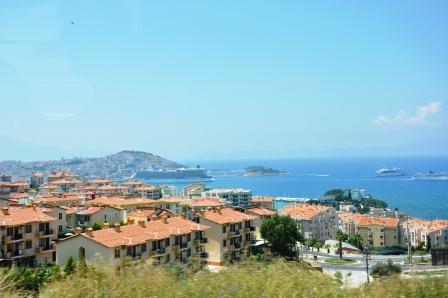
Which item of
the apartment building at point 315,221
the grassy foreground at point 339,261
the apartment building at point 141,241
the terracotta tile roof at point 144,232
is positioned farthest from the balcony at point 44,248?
the apartment building at point 315,221

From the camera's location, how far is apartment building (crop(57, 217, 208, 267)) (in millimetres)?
18172

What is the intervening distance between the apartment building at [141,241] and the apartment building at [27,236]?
7.96 feet

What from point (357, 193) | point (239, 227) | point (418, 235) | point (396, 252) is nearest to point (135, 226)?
point (239, 227)

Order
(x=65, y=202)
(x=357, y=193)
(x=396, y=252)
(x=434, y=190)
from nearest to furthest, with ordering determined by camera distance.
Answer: (x=65, y=202)
(x=396, y=252)
(x=357, y=193)
(x=434, y=190)

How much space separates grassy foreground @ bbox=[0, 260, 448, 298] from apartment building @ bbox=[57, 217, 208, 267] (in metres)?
12.6

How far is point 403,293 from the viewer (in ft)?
11.7

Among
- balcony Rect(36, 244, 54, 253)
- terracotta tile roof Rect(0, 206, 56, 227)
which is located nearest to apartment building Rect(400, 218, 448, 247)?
balcony Rect(36, 244, 54, 253)

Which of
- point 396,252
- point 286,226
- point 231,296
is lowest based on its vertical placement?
point 396,252

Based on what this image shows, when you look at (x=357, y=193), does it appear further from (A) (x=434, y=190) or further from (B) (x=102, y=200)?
(B) (x=102, y=200)

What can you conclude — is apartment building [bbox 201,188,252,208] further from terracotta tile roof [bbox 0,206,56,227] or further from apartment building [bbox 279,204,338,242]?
terracotta tile roof [bbox 0,206,56,227]

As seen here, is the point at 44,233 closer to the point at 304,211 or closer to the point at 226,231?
the point at 226,231

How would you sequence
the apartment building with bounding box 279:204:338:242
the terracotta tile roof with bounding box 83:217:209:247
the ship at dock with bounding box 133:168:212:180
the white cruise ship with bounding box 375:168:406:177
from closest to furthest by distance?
the terracotta tile roof with bounding box 83:217:209:247
the apartment building with bounding box 279:204:338:242
the ship at dock with bounding box 133:168:212:180
the white cruise ship with bounding box 375:168:406:177

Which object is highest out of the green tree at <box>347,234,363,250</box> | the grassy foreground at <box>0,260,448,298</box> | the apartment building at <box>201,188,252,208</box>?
the grassy foreground at <box>0,260,448,298</box>

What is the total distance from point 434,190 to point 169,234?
385 feet
